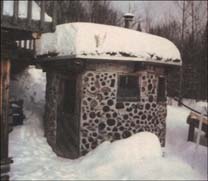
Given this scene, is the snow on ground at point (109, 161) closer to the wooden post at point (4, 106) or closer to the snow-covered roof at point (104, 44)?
the wooden post at point (4, 106)

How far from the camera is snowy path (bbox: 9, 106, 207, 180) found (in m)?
9.15

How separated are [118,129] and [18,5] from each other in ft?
17.9

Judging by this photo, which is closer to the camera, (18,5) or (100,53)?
(18,5)

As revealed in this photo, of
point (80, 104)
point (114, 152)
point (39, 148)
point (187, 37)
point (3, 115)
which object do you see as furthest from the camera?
point (187, 37)

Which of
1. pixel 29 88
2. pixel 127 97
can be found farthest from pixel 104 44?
pixel 29 88

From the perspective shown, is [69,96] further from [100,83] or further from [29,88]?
[29,88]

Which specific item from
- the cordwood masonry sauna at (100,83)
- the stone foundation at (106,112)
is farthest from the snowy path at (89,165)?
the cordwood masonry sauna at (100,83)

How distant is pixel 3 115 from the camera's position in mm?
7723

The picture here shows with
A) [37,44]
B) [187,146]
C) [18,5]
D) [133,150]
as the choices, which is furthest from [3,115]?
[187,146]

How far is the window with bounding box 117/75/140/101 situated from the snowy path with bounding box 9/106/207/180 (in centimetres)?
147

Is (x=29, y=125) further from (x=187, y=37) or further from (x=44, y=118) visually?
(x=187, y=37)

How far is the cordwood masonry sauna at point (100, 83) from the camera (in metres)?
10.8

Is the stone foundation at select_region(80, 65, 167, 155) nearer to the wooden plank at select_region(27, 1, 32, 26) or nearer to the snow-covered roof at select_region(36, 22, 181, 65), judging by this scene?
the snow-covered roof at select_region(36, 22, 181, 65)

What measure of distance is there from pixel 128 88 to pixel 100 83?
889 millimetres
